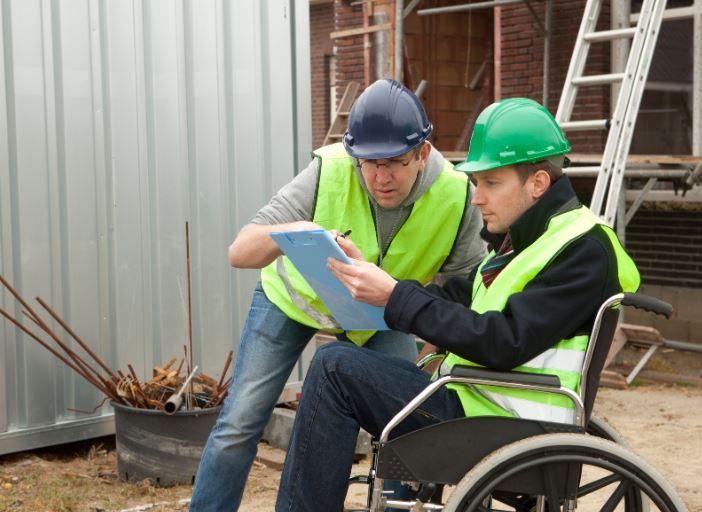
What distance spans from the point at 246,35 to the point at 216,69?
283mm

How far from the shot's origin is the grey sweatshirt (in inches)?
140

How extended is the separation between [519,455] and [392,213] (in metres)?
1.12

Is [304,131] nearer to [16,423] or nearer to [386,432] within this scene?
[16,423]

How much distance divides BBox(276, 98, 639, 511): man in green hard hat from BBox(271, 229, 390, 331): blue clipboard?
6cm

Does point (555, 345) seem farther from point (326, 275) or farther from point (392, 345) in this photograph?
point (392, 345)

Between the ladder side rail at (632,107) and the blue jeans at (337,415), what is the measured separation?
4.67 m

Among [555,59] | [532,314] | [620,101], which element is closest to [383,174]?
[532,314]

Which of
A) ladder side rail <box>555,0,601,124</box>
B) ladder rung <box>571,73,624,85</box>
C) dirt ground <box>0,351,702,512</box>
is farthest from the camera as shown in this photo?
ladder side rail <box>555,0,601,124</box>

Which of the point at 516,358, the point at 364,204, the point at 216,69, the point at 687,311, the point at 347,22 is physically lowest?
the point at 687,311

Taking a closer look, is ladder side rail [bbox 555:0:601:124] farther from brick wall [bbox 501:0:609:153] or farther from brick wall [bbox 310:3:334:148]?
brick wall [bbox 310:3:334:148]

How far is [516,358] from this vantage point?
2.85 metres

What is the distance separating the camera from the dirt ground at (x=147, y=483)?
4949 mm

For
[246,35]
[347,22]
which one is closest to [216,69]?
[246,35]

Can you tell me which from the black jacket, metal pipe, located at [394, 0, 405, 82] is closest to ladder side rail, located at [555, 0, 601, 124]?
metal pipe, located at [394, 0, 405, 82]
